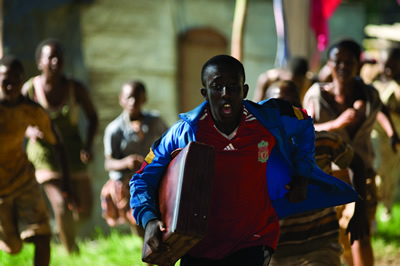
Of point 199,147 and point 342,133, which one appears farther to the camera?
point 342,133

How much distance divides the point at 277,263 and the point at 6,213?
2.48m

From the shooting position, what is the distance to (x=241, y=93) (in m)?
3.90

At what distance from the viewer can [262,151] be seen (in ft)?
13.2

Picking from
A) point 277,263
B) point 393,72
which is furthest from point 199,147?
point 393,72

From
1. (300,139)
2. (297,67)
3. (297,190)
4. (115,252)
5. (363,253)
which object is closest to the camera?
(297,190)

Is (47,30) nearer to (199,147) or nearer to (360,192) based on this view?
(360,192)

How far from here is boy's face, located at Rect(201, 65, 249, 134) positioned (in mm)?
3842

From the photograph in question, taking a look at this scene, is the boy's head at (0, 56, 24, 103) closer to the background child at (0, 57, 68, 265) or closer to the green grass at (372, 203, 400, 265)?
the background child at (0, 57, 68, 265)

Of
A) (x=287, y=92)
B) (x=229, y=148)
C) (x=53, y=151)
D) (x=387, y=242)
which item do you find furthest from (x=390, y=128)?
(x=229, y=148)

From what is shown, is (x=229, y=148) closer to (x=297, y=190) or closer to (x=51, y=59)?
(x=297, y=190)

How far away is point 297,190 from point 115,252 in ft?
15.3

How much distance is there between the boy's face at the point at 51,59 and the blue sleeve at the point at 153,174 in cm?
421

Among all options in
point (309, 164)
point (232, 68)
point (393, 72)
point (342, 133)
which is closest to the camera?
point (232, 68)

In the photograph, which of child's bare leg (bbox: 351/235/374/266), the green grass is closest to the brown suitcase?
child's bare leg (bbox: 351/235/374/266)
